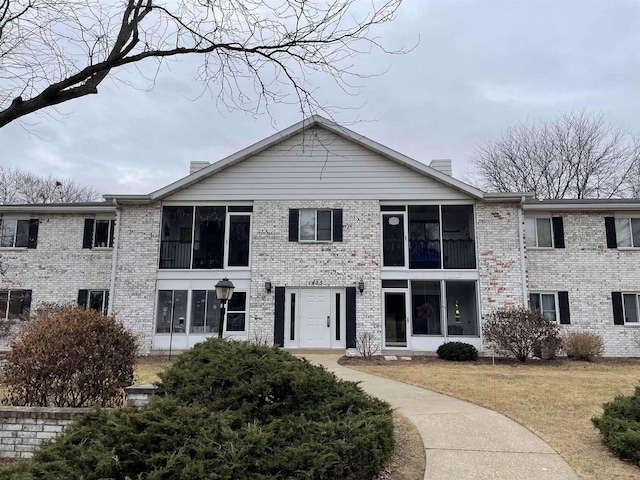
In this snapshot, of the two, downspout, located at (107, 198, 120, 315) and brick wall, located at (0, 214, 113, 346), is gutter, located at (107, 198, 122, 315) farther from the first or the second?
brick wall, located at (0, 214, 113, 346)

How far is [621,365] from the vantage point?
13.3 metres

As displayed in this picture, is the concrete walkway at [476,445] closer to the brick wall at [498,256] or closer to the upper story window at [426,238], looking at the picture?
the brick wall at [498,256]

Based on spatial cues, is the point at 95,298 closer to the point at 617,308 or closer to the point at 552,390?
the point at 552,390

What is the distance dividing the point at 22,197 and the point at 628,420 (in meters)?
39.7

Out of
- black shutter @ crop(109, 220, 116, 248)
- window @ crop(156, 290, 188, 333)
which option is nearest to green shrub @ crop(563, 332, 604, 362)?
window @ crop(156, 290, 188, 333)

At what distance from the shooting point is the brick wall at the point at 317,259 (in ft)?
50.0

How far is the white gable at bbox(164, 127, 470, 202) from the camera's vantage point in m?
15.8

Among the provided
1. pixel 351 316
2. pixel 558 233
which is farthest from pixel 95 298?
pixel 558 233

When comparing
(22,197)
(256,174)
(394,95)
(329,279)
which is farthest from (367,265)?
(22,197)

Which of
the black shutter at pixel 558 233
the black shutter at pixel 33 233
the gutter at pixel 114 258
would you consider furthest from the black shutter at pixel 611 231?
the black shutter at pixel 33 233

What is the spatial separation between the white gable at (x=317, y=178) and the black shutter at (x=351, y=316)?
11.1ft

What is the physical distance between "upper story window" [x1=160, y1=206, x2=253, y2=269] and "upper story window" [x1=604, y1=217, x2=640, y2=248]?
12.9m

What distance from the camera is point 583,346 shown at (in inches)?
556

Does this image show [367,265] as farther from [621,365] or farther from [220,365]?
[220,365]
